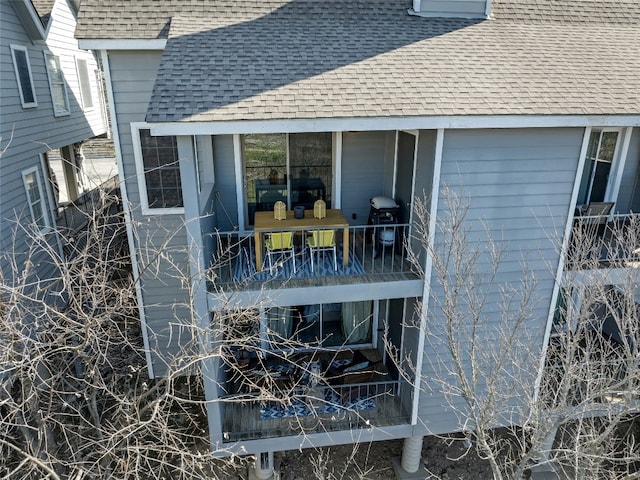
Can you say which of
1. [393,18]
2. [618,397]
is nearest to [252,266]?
[393,18]

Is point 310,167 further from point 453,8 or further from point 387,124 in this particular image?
point 453,8

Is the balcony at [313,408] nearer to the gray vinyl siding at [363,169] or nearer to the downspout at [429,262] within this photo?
the downspout at [429,262]

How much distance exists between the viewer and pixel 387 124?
5.72 m

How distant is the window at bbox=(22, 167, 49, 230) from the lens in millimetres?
9711

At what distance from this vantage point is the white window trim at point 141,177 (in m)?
7.95

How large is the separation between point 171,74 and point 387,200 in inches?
163

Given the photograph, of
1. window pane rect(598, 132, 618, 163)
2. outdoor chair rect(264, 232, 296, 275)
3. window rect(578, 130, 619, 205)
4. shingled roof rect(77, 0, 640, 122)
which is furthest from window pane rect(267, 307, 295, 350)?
window pane rect(598, 132, 618, 163)

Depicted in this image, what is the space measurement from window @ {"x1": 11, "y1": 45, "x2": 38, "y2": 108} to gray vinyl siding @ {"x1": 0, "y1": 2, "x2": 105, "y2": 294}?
0.12m

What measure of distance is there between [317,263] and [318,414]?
2.63 metres

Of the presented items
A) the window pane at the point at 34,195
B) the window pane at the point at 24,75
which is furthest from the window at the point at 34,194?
the window pane at the point at 24,75

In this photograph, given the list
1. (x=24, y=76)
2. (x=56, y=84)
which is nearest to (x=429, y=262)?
(x=24, y=76)

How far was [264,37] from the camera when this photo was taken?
7.18 m

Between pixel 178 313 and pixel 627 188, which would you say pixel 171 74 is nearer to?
pixel 178 313

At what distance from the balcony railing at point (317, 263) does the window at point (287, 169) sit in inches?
31.4
